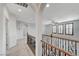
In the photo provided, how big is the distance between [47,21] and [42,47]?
1.05 m

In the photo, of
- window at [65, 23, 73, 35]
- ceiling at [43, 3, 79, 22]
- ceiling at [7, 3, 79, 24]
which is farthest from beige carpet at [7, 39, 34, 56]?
window at [65, 23, 73, 35]

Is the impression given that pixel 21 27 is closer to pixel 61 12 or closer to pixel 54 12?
pixel 54 12

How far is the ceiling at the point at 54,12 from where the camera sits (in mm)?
3793

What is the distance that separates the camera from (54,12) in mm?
4297

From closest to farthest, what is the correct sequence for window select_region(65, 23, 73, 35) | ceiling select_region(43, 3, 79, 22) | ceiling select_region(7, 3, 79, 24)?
ceiling select_region(7, 3, 79, 24) < ceiling select_region(43, 3, 79, 22) < window select_region(65, 23, 73, 35)

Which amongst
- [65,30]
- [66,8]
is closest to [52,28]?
[65,30]

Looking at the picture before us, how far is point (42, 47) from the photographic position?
11.2 feet

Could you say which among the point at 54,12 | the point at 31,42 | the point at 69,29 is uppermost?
the point at 54,12

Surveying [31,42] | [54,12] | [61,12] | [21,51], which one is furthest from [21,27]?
[61,12]

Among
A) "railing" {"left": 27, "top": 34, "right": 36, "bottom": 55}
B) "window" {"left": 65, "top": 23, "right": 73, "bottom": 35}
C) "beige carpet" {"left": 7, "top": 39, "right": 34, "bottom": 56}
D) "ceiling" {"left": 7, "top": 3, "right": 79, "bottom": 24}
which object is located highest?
"ceiling" {"left": 7, "top": 3, "right": 79, "bottom": 24}

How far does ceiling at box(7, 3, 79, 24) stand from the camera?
3793 mm

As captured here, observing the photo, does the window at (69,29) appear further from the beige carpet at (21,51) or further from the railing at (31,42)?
the beige carpet at (21,51)

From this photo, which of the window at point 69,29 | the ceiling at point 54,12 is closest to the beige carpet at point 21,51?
the ceiling at point 54,12

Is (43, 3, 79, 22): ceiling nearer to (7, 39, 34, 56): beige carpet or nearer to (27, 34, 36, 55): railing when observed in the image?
(27, 34, 36, 55): railing
